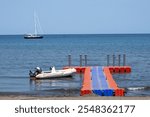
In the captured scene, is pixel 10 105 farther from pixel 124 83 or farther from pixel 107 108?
pixel 124 83

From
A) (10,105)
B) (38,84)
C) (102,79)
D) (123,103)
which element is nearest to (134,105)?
(123,103)

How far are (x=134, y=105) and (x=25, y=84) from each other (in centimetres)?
2944

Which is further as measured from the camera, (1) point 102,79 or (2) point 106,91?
(1) point 102,79

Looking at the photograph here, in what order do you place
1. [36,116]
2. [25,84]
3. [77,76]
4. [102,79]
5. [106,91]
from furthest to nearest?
[77,76]
[25,84]
[102,79]
[106,91]
[36,116]

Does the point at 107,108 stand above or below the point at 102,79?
above

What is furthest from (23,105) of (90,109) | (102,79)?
(102,79)

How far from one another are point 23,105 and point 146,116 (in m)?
2.02

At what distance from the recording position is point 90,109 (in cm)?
668

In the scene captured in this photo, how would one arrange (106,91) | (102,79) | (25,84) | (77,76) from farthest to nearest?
(77,76), (25,84), (102,79), (106,91)

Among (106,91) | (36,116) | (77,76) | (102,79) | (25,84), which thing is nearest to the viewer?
(36,116)

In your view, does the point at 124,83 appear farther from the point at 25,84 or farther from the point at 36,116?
the point at 36,116

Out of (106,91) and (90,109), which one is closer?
(90,109)

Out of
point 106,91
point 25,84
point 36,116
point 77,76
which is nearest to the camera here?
→ point 36,116

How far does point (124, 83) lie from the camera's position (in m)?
36.7
